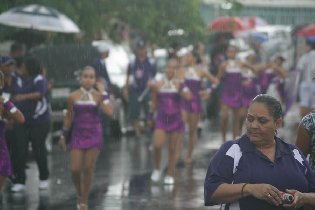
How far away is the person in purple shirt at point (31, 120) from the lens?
13.6 m

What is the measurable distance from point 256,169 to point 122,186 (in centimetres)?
811

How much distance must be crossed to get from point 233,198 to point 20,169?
808 cm

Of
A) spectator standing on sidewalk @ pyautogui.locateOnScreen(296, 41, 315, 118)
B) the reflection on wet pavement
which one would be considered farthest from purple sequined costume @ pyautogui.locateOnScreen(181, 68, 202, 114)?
spectator standing on sidewalk @ pyautogui.locateOnScreen(296, 41, 315, 118)

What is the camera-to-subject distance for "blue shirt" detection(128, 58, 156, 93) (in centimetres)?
2094

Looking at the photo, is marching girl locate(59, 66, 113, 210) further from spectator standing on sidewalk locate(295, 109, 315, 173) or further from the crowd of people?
spectator standing on sidewalk locate(295, 109, 315, 173)

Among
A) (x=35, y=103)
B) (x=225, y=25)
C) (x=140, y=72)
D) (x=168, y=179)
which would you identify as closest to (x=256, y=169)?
(x=35, y=103)

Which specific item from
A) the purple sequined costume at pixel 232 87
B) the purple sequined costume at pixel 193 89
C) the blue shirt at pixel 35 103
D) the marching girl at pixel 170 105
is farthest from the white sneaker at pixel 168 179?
the purple sequined costume at pixel 232 87

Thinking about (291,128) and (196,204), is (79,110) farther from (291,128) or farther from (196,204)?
(291,128)

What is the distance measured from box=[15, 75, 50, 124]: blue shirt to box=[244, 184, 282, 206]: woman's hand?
823cm

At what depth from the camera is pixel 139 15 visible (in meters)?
23.0

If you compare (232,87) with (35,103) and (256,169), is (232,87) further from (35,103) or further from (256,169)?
(256,169)

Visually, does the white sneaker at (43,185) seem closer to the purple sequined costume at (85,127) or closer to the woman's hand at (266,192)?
the purple sequined costume at (85,127)

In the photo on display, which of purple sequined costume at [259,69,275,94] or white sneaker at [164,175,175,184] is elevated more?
purple sequined costume at [259,69,275,94]

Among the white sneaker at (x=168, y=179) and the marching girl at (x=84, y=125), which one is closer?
the marching girl at (x=84, y=125)
